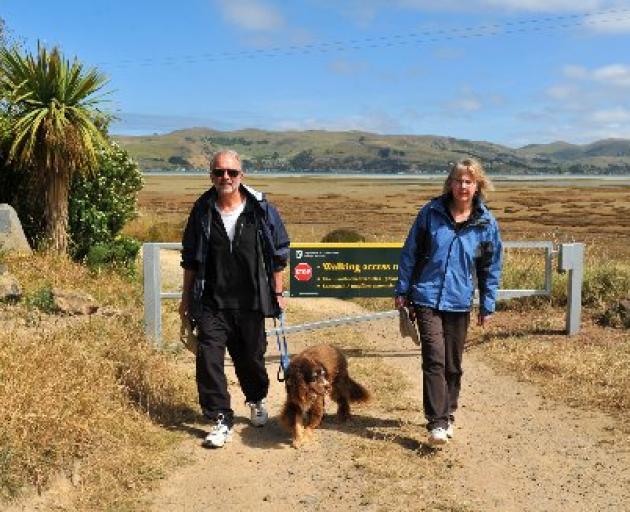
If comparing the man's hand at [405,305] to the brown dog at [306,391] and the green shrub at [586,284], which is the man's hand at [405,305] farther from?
the green shrub at [586,284]

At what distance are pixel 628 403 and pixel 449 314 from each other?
6.50ft

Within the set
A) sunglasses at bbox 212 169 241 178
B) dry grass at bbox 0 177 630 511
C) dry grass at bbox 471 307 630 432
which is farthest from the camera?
dry grass at bbox 471 307 630 432

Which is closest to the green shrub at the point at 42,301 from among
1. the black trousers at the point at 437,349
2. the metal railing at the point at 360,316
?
the metal railing at the point at 360,316

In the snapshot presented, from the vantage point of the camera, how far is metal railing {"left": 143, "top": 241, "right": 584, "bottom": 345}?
714 cm

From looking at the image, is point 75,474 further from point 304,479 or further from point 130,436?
point 304,479

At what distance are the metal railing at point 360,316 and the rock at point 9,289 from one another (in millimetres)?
1583

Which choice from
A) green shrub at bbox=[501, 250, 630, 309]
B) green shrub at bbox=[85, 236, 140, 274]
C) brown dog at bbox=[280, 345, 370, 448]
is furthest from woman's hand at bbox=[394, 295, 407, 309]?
green shrub at bbox=[85, 236, 140, 274]

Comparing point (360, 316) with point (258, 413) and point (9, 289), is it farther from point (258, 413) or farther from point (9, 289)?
point (9, 289)

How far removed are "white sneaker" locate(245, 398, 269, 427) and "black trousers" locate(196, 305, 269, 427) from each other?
308mm

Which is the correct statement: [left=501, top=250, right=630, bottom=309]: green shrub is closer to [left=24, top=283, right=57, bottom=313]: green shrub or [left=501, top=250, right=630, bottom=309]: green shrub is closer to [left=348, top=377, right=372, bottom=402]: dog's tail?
[left=348, top=377, right=372, bottom=402]: dog's tail

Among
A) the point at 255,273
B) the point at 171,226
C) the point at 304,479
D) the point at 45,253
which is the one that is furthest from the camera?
the point at 171,226

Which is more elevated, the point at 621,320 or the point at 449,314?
the point at 449,314

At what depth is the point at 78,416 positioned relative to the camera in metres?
4.30

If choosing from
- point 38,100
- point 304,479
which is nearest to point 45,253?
point 38,100
